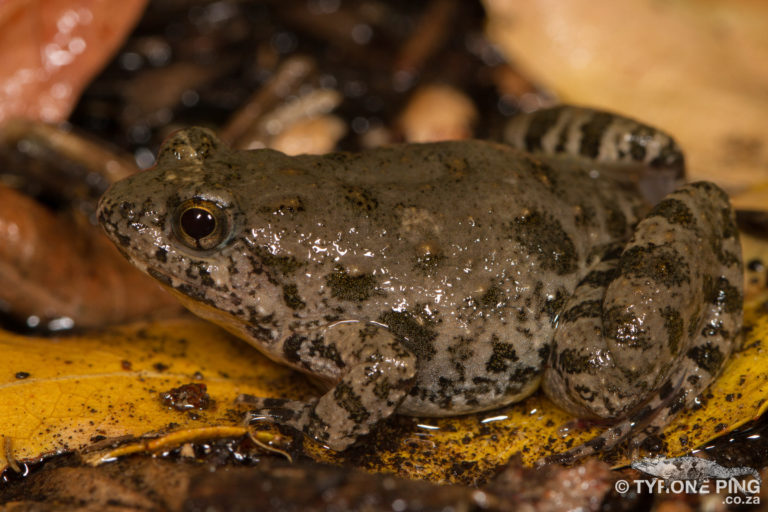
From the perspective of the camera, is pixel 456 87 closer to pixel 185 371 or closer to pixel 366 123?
pixel 366 123

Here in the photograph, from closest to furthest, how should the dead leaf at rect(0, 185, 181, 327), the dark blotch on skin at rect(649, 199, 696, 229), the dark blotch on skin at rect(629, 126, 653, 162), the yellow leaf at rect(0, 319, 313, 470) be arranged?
the yellow leaf at rect(0, 319, 313, 470), the dark blotch on skin at rect(649, 199, 696, 229), the dark blotch on skin at rect(629, 126, 653, 162), the dead leaf at rect(0, 185, 181, 327)

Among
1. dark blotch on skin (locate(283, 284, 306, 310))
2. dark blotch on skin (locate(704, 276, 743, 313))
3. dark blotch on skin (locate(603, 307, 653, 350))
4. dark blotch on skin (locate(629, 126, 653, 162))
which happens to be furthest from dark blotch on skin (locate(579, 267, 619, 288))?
dark blotch on skin (locate(283, 284, 306, 310))

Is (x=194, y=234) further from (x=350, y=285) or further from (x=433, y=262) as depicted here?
(x=433, y=262)

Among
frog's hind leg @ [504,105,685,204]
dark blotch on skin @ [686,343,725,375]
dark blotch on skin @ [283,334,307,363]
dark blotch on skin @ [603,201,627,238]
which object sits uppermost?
frog's hind leg @ [504,105,685,204]

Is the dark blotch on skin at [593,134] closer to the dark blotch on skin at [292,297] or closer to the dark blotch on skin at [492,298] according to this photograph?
the dark blotch on skin at [492,298]

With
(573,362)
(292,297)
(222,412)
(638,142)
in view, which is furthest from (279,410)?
(638,142)

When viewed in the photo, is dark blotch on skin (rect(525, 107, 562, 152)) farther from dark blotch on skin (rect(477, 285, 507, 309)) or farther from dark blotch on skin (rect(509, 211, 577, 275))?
dark blotch on skin (rect(477, 285, 507, 309))

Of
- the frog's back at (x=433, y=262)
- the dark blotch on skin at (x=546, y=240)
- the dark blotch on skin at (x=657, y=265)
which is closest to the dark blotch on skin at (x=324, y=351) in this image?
the frog's back at (x=433, y=262)

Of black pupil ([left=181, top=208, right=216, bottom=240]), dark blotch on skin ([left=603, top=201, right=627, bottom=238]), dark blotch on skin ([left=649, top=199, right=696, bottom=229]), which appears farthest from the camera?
dark blotch on skin ([left=603, top=201, right=627, bottom=238])
